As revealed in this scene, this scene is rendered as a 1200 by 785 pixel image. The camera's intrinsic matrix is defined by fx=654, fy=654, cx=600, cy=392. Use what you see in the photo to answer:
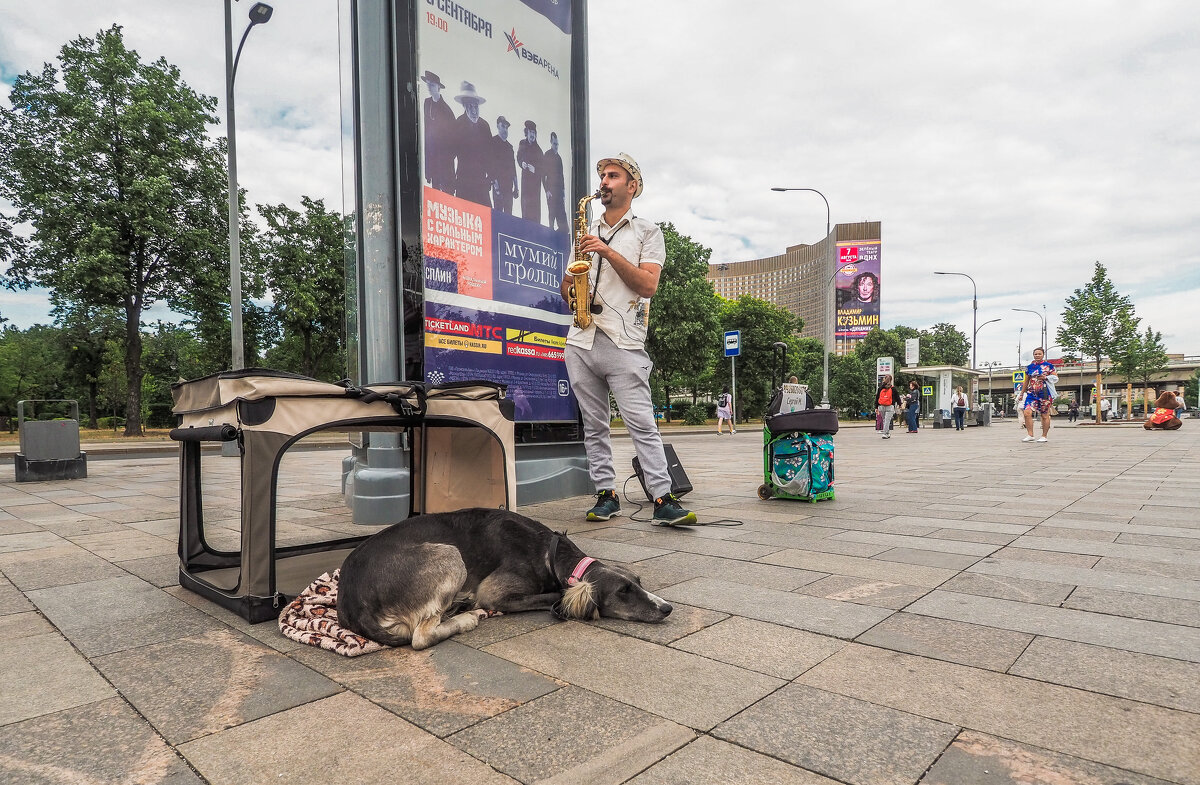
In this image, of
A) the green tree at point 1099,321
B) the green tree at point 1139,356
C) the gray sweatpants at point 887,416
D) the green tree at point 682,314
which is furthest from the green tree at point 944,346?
the gray sweatpants at point 887,416

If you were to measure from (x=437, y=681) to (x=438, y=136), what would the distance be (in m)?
4.69

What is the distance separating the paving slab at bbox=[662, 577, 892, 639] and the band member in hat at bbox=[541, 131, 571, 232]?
4.50 meters

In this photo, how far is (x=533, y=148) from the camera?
259 inches

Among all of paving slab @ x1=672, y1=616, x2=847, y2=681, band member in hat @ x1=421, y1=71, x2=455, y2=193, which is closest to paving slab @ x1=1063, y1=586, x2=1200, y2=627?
paving slab @ x1=672, y1=616, x2=847, y2=681

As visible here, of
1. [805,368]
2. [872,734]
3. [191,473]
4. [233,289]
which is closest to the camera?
[872,734]

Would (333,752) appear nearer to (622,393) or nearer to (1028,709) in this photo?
(1028,709)

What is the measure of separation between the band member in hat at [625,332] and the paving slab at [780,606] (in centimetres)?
159

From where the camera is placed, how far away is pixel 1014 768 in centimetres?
158

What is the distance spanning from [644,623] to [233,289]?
51.9 ft

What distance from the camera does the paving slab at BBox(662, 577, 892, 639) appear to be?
2641mm

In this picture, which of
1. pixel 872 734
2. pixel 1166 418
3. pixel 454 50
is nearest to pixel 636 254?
pixel 454 50

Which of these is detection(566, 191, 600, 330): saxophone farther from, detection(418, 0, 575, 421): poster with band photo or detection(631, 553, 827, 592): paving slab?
detection(631, 553, 827, 592): paving slab

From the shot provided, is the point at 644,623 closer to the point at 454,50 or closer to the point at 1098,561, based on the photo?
the point at 1098,561

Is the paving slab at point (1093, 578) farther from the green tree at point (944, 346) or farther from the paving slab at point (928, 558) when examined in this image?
the green tree at point (944, 346)
